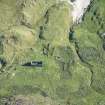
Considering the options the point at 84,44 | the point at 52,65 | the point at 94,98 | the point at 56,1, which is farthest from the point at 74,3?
the point at 94,98

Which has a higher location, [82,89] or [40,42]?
[40,42]

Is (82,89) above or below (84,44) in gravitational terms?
below

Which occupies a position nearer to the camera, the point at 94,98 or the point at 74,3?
the point at 94,98

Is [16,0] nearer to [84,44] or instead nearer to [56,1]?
[56,1]

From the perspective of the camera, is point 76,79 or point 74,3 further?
point 74,3

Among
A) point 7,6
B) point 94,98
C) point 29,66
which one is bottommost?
point 94,98

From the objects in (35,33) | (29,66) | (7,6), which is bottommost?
(29,66)

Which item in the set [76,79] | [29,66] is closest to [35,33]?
[29,66]

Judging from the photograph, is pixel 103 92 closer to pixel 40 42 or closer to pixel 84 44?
pixel 84 44

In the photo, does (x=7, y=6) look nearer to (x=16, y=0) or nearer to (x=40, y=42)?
(x=16, y=0)
